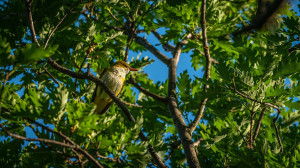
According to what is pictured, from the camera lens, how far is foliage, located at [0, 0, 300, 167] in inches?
80.1

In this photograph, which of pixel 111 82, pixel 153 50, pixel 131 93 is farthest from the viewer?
pixel 153 50

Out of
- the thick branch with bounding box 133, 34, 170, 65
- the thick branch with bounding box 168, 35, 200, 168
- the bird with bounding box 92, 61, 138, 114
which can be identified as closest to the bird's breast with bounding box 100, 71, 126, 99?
the bird with bounding box 92, 61, 138, 114

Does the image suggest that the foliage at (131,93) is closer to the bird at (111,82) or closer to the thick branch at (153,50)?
the bird at (111,82)

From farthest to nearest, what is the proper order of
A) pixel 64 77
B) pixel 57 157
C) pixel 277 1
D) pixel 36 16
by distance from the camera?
pixel 64 77 < pixel 36 16 < pixel 57 157 < pixel 277 1

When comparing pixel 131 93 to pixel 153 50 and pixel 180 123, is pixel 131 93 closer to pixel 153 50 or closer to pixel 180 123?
pixel 180 123

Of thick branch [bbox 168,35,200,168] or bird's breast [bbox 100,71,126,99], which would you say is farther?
bird's breast [bbox 100,71,126,99]

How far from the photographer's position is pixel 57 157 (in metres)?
2.22

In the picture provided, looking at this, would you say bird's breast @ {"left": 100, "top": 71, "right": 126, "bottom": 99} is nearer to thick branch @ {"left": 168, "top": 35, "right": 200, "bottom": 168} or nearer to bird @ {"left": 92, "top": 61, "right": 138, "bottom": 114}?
bird @ {"left": 92, "top": 61, "right": 138, "bottom": 114}

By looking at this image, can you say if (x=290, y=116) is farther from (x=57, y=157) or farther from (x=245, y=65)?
(x=57, y=157)

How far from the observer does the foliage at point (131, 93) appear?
6.68 ft

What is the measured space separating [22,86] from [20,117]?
1.52 m

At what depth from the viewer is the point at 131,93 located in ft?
13.6

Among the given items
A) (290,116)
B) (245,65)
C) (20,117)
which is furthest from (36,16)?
(290,116)

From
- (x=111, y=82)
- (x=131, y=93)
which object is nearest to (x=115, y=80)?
(x=111, y=82)
